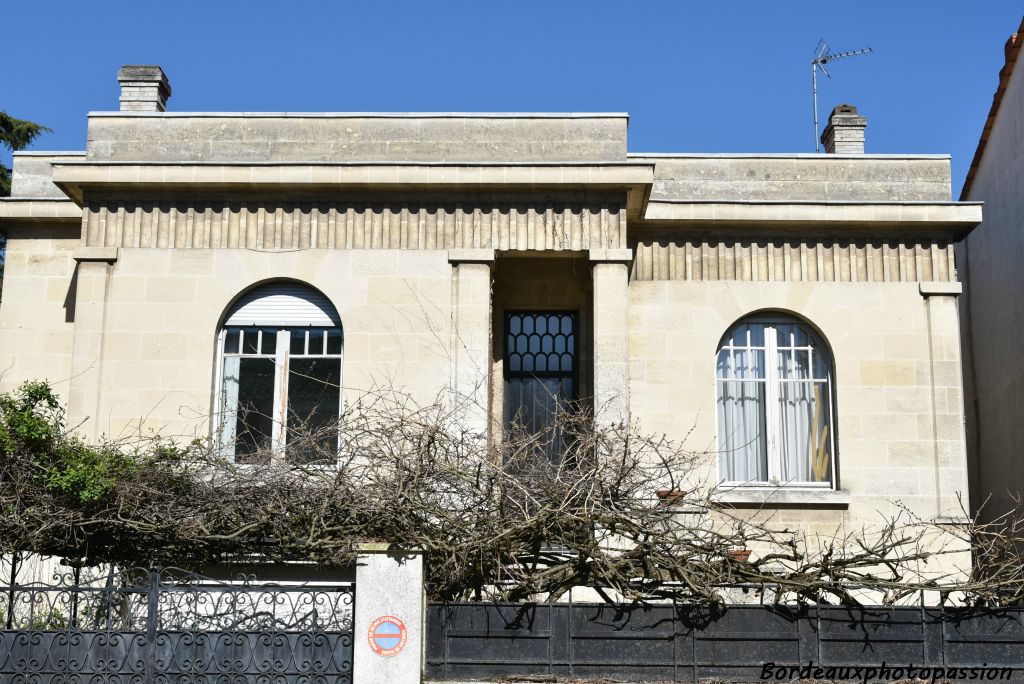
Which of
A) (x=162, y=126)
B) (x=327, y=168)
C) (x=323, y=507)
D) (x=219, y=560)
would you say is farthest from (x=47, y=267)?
(x=323, y=507)

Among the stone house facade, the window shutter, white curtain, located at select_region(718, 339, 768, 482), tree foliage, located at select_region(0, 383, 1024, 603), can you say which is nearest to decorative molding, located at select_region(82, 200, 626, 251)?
the stone house facade

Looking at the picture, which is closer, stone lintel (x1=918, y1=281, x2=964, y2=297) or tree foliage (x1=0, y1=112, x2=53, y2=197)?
stone lintel (x1=918, y1=281, x2=964, y2=297)

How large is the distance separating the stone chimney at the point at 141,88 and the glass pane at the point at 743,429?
874 cm

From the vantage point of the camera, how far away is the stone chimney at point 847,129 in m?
17.4

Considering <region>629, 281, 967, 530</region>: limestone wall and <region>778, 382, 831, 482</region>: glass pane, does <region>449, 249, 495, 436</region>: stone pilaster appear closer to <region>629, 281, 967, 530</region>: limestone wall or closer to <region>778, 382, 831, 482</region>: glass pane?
<region>629, 281, 967, 530</region>: limestone wall

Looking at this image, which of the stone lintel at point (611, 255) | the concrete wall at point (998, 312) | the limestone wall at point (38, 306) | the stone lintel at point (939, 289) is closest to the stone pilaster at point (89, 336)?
the limestone wall at point (38, 306)

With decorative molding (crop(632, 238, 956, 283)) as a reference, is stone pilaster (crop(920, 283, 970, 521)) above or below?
below

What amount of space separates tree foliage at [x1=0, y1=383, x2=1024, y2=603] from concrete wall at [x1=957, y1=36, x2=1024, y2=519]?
8.65 meters

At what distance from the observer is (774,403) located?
1616cm

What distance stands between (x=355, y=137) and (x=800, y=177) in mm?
6065

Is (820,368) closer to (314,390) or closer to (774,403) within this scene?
(774,403)

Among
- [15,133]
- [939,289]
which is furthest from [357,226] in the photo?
[15,133]

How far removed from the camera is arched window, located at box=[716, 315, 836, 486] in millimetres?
16078

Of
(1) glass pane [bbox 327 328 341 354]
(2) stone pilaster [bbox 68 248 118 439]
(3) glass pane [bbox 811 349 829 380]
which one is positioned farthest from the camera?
(3) glass pane [bbox 811 349 829 380]
